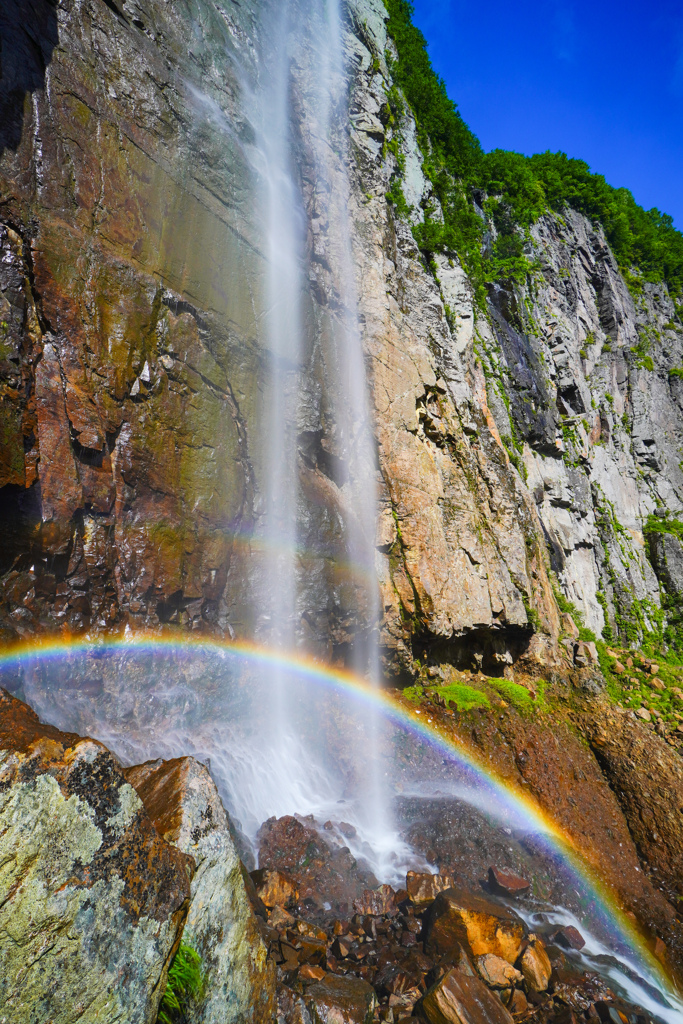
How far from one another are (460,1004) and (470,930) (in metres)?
1.03

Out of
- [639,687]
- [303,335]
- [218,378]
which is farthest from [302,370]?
[639,687]

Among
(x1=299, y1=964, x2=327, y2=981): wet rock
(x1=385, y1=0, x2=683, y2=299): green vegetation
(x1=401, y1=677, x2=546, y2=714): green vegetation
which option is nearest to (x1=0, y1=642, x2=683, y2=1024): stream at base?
(x1=401, y1=677, x2=546, y2=714): green vegetation

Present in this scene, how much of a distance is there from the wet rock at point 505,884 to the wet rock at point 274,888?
3099 millimetres

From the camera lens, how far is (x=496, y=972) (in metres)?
4.78

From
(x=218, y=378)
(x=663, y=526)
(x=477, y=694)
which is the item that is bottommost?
(x=477, y=694)

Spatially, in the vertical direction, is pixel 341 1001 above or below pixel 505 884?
above

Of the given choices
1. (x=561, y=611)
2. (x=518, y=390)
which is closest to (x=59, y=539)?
(x=561, y=611)

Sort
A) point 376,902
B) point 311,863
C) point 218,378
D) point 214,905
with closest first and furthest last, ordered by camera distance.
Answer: point 214,905 < point 376,902 < point 311,863 < point 218,378

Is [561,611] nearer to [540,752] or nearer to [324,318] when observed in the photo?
[540,752]

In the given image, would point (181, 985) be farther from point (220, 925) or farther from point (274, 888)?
point (274, 888)

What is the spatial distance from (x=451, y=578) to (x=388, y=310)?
6049mm

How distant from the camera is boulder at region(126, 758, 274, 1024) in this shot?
3.28 m

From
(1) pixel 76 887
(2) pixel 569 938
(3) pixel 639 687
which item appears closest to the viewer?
(1) pixel 76 887

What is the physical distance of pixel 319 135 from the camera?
38.3ft
